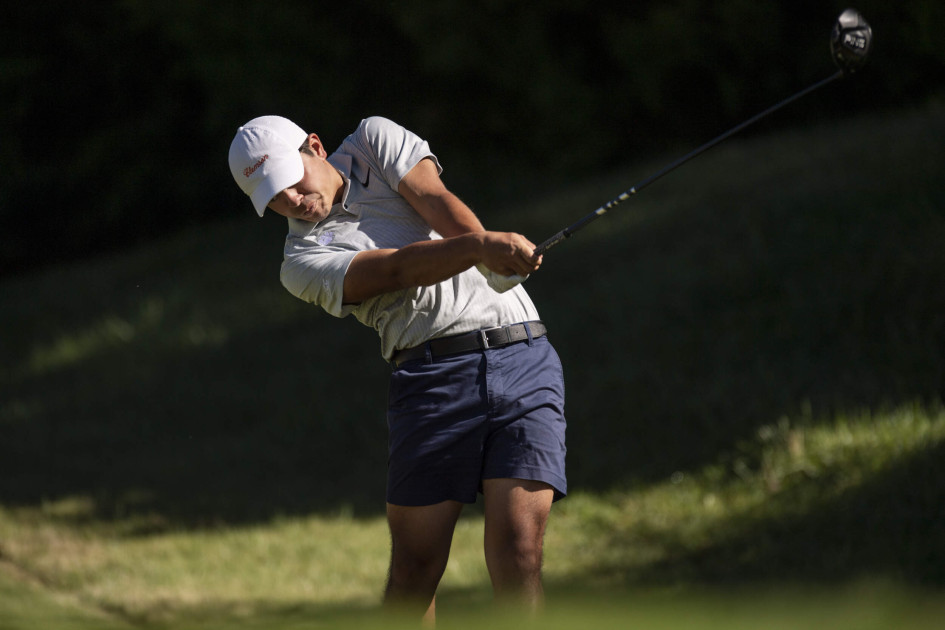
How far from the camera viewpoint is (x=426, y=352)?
11.5ft

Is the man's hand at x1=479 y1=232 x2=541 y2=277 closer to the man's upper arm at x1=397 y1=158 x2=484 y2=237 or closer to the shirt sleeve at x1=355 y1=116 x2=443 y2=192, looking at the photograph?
the man's upper arm at x1=397 y1=158 x2=484 y2=237

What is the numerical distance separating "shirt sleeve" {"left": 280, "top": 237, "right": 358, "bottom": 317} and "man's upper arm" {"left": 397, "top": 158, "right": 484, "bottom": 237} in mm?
256

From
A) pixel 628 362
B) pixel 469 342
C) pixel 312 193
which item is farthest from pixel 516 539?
pixel 628 362

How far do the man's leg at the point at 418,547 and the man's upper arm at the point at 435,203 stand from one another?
32.7 inches

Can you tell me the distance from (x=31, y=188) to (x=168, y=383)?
29.4 feet

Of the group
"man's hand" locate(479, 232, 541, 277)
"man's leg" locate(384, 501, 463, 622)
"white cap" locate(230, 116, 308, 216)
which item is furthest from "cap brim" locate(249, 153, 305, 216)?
"man's leg" locate(384, 501, 463, 622)

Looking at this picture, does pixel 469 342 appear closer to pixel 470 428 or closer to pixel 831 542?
pixel 470 428

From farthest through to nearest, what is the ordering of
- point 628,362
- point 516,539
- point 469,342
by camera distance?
point 628,362 → point 469,342 → point 516,539

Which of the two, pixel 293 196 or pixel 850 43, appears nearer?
pixel 293 196

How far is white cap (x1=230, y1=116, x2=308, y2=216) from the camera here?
342 centimetres

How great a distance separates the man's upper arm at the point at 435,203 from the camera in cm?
349

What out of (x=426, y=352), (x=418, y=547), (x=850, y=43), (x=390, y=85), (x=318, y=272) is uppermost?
(x=390, y=85)

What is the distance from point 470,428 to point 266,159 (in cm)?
99

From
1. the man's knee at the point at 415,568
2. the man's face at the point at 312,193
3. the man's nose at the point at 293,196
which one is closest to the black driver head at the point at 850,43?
the man's face at the point at 312,193
